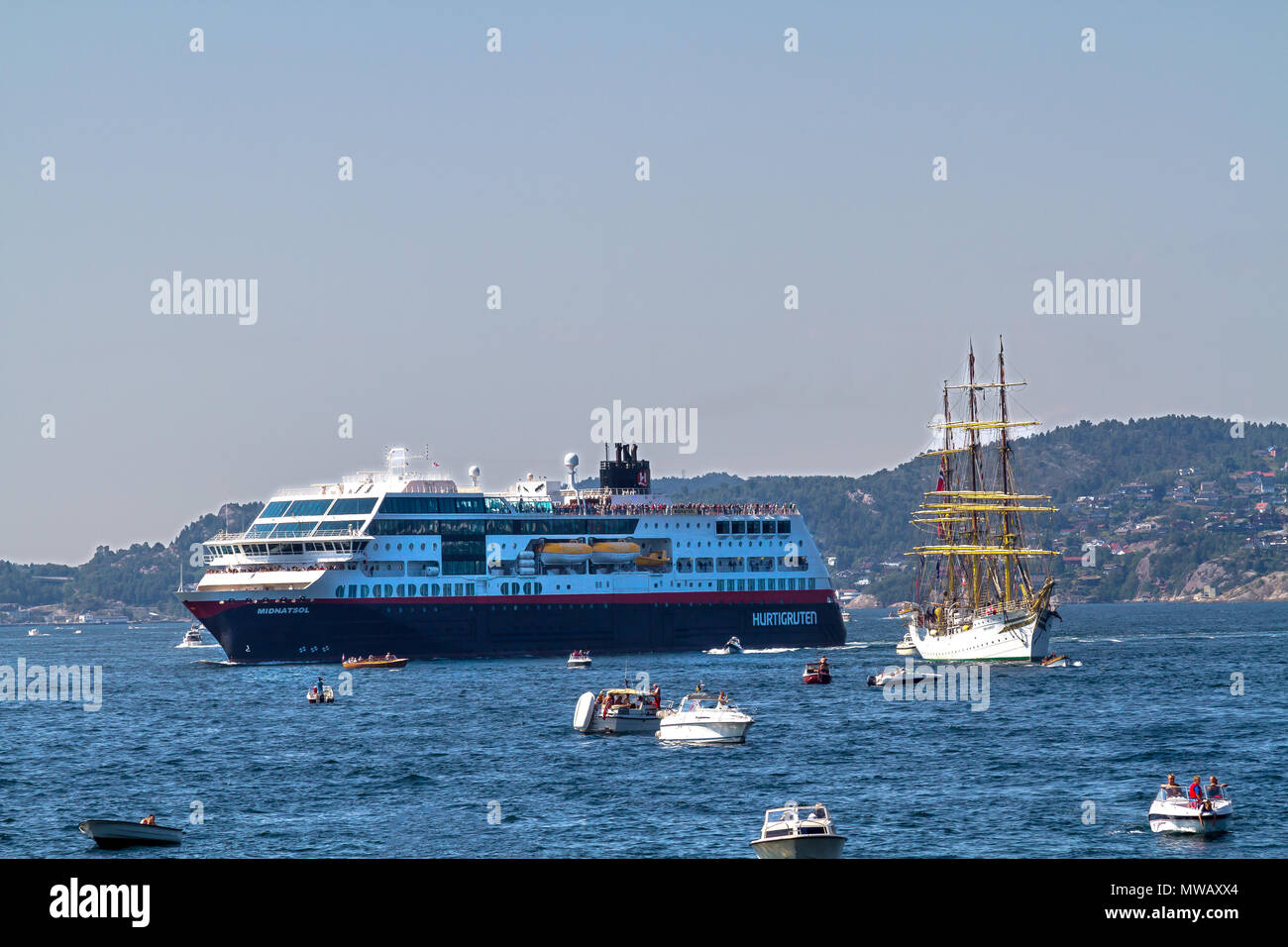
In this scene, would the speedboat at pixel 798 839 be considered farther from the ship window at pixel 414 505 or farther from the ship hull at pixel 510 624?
A: the ship window at pixel 414 505

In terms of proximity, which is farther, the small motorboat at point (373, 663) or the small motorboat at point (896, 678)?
the small motorboat at point (373, 663)

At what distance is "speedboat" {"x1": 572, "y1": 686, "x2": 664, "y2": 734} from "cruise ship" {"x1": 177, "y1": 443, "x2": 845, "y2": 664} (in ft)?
148

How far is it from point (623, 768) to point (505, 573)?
59620mm

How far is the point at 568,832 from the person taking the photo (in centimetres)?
4053

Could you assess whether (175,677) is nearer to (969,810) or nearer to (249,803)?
(249,803)

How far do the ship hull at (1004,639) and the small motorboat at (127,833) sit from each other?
242 feet

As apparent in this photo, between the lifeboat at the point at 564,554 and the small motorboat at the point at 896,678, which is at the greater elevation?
the lifeboat at the point at 564,554

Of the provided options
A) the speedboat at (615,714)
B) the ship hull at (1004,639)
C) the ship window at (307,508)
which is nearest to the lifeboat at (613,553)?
the ship window at (307,508)

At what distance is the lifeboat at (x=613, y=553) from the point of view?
11506 cm

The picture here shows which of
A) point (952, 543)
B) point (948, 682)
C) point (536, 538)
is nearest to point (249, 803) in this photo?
point (948, 682)

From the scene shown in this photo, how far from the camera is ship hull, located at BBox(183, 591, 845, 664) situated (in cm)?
10425

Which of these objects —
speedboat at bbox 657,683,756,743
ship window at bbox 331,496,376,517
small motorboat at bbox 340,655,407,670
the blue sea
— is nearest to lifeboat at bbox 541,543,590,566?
ship window at bbox 331,496,376,517

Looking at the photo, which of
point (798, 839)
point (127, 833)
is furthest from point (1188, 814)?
point (127, 833)
